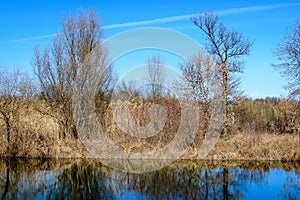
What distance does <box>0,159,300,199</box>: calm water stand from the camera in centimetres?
771

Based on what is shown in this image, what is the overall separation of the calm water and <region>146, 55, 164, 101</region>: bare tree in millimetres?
3362

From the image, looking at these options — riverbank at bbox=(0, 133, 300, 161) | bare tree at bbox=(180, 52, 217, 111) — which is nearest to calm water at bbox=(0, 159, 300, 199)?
riverbank at bbox=(0, 133, 300, 161)

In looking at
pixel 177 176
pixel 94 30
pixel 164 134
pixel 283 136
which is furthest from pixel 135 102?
pixel 283 136

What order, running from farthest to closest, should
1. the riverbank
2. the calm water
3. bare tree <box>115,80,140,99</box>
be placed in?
bare tree <box>115,80,140,99</box> → the riverbank → the calm water

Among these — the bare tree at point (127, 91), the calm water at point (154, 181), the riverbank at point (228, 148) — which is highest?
the bare tree at point (127, 91)

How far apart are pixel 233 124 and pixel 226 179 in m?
4.96

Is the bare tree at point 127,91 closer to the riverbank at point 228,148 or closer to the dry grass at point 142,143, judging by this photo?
the dry grass at point 142,143

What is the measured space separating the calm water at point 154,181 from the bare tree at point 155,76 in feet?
11.0

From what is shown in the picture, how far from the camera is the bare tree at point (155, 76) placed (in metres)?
13.6

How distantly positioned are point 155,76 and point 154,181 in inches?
222

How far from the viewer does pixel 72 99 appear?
13883 mm

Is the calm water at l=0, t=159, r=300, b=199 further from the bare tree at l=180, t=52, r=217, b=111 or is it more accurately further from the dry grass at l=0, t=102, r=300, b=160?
the bare tree at l=180, t=52, r=217, b=111

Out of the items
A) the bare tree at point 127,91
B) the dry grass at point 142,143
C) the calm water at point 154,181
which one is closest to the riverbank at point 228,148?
the dry grass at point 142,143

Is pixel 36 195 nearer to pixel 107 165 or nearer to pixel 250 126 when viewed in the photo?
pixel 107 165
